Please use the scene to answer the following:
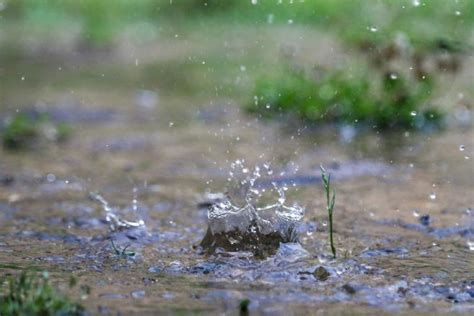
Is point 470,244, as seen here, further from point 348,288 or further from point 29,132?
point 29,132

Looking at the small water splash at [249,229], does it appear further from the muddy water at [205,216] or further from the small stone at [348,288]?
the small stone at [348,288]

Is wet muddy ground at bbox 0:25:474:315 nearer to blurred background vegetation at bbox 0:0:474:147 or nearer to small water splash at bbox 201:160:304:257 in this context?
small water splash at bbox 201:160:304:257

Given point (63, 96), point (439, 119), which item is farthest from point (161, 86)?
point (439, 119)

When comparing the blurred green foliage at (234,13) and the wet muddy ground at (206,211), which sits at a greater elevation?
the blurred green foliage at (234,13)

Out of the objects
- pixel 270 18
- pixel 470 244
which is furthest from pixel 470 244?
pixel 270 18

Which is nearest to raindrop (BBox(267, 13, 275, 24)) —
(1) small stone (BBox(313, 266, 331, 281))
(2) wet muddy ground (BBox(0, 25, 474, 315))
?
(2) wet muddy ground (BBox(0, 25, 474, 315))

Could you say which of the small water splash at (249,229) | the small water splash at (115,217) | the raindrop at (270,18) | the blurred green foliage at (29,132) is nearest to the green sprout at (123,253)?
the small water splash at (249,229)
